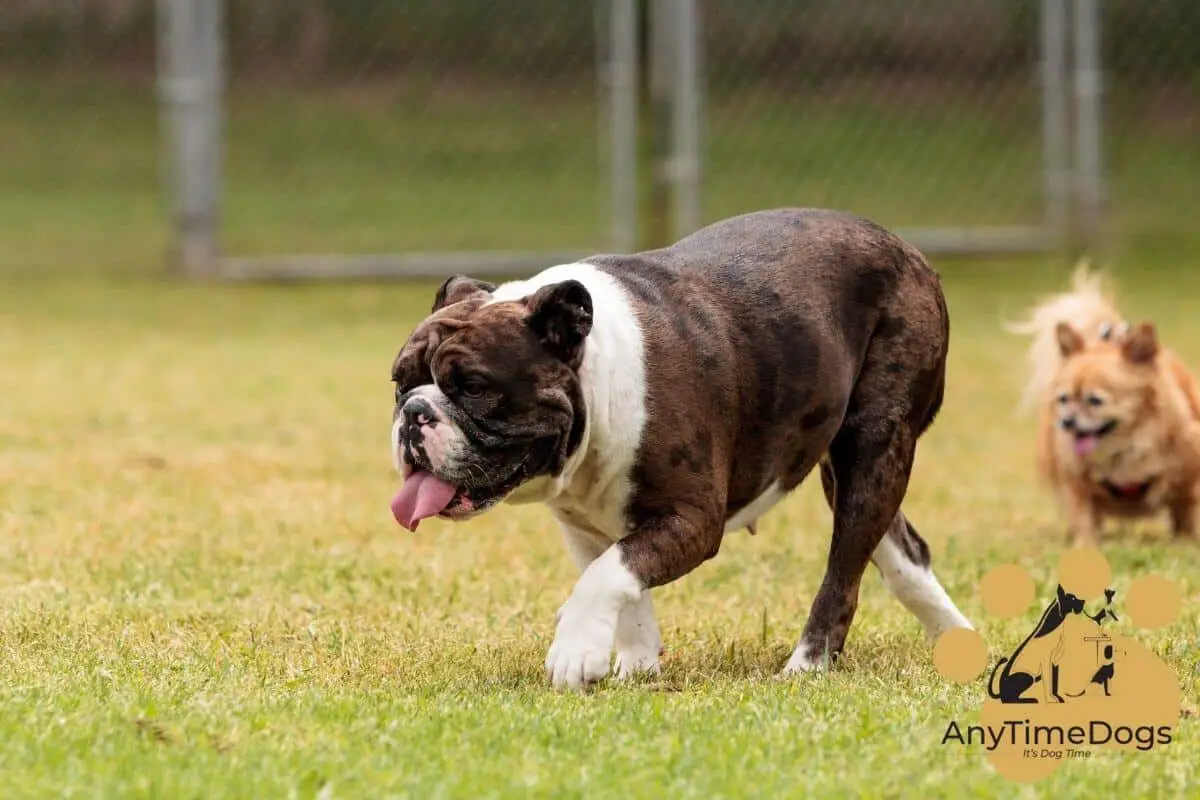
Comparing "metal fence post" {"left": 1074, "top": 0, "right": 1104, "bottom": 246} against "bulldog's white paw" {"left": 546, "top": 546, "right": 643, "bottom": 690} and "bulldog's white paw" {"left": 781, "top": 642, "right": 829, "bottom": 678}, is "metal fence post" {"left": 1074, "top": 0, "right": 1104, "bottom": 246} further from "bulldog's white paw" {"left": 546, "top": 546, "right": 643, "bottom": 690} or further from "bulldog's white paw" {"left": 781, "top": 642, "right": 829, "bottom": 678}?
"bulldog's white paw" {"left": 546, "top": 546, "right": 643, "bottom": 690}

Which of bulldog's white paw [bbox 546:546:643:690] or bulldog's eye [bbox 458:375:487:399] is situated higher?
bulldog's eye [bbox 458:375:487:399]

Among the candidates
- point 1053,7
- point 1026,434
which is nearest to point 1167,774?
point 1026,434

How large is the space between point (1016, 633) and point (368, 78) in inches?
430

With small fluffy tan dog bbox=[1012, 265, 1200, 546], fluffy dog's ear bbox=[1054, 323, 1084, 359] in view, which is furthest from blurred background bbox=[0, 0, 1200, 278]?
small fluffy tan dog bbox=[1012, 265, 1200, 546]

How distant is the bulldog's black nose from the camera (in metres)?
4.12

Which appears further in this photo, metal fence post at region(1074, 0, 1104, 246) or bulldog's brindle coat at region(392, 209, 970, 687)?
metal fence post at region(1074, 0, 1104, 246)

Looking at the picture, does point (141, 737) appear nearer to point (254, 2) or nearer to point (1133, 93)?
point (254, 2)

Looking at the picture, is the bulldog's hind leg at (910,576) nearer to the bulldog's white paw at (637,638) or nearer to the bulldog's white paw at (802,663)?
the bulldog's white paw at (802,663)

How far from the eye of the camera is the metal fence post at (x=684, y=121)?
537 inches

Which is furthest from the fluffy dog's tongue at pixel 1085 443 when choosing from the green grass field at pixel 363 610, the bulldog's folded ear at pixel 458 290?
the bulldog's folded ear at pixel 458 290

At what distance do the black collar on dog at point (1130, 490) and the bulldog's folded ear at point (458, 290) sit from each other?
152 inches

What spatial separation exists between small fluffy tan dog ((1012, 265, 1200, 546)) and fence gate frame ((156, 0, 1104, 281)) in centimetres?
590

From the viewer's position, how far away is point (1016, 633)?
522cm

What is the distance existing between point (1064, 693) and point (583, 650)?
0.97 meters
